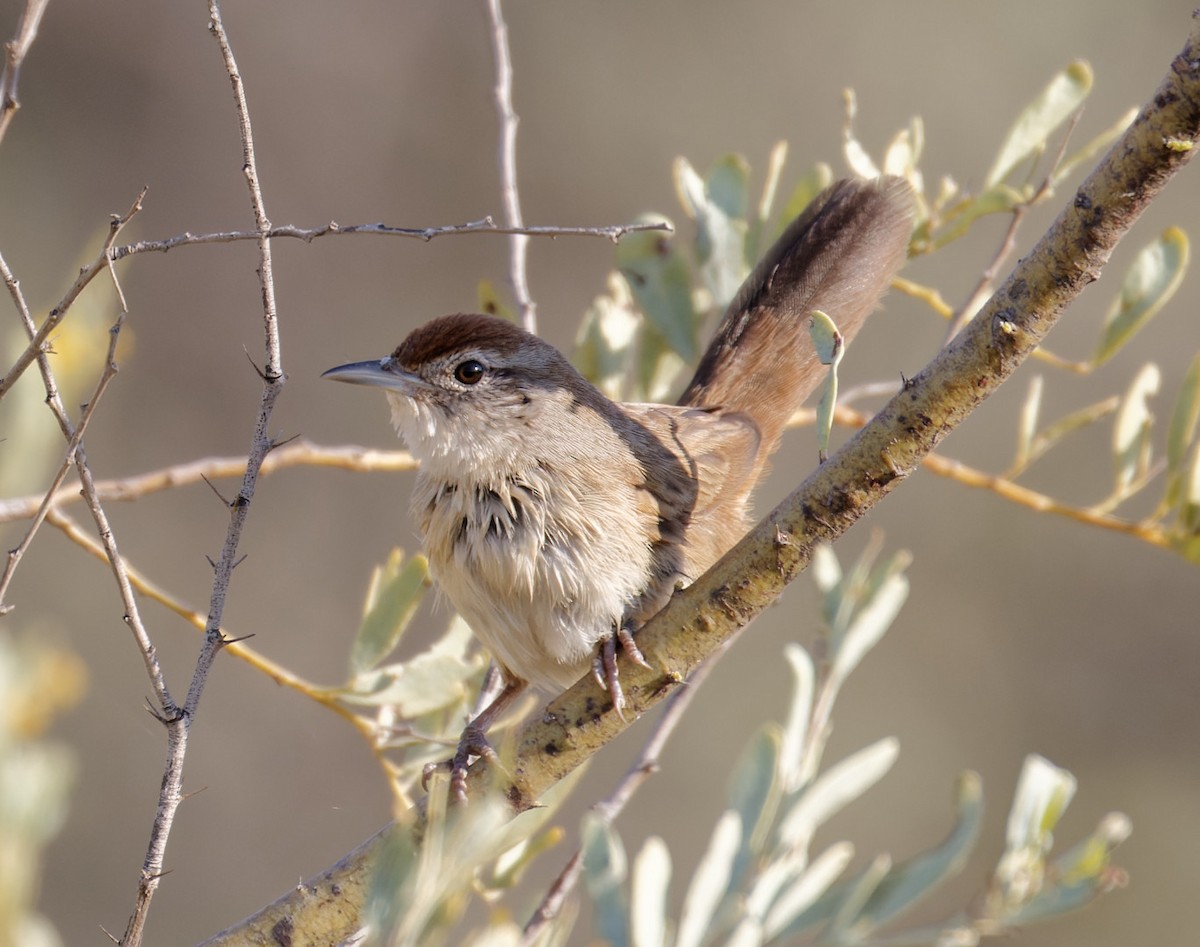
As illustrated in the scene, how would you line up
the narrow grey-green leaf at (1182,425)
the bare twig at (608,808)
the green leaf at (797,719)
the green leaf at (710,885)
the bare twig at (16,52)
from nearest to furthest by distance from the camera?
the bare twig at (16,52) → the green leaf at (710,885) → the bare twig at (608,808) → the green leaf at (797,719) → the narrow grey-green leaf at (1182,425)

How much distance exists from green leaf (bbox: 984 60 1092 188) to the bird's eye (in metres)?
1.41

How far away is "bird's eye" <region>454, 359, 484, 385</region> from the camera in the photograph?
3111 mm

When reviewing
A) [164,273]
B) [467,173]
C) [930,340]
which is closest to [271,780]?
[164,273]

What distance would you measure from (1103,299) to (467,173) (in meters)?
3.85

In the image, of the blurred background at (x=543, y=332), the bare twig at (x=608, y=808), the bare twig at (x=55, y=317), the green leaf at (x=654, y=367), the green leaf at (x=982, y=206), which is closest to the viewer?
the bare twig at (x=55, y=317)

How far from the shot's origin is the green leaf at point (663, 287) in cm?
349

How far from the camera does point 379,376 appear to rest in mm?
3062

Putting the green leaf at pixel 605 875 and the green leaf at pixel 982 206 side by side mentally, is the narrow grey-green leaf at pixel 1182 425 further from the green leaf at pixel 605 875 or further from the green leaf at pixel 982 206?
the green leaf at pixel 605 875

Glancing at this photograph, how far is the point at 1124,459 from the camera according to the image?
3.14 meters

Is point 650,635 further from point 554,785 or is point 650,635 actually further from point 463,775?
point 463,775

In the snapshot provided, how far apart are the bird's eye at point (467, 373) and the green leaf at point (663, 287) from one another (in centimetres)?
59

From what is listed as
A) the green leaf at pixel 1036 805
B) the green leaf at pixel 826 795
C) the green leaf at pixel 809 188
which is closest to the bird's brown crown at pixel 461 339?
the green leaf at pixel 809 188

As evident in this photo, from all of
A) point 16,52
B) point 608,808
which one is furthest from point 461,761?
point 16,52

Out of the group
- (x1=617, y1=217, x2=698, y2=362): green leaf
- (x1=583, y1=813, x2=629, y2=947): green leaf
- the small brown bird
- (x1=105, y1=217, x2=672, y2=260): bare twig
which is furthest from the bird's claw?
(x1=617, y1=217, x2=698, y2=362): green leaf
